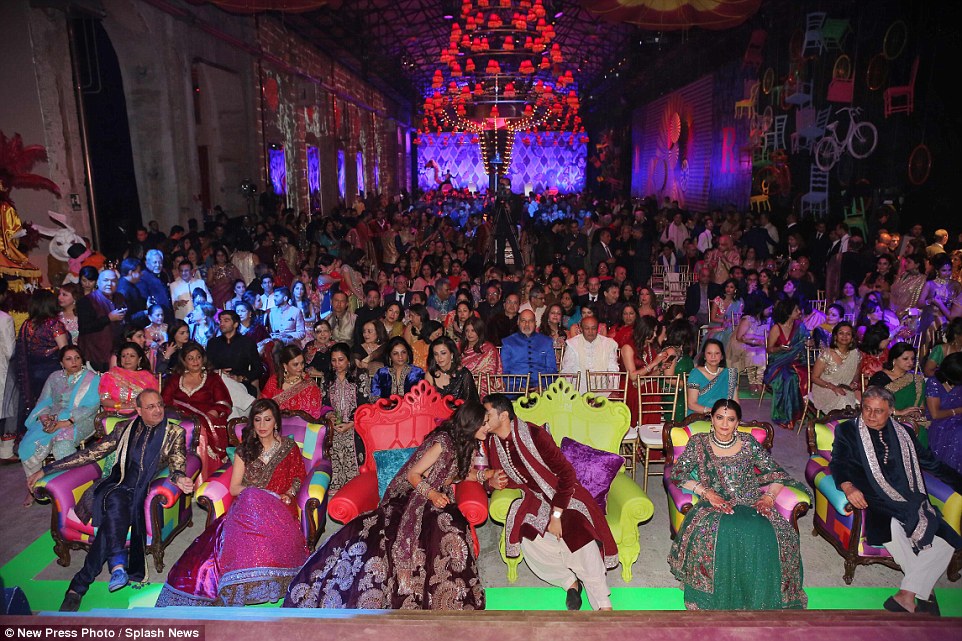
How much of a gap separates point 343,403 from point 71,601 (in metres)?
2.16

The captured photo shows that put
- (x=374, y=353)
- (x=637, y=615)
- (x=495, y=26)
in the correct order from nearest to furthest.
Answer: (x=637, y=615) → (x=374, y=353) → (x=495, y=26)

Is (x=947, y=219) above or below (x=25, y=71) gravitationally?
below

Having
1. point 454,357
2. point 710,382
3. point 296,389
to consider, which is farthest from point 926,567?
point 296,389

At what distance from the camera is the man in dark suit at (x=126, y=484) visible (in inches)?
158

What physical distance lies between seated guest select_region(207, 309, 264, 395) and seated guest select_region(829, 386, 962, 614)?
4645mm

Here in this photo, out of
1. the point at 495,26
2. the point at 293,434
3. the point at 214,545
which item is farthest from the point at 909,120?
the point at 214,545

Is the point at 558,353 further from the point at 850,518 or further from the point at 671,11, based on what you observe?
the point at 671,11

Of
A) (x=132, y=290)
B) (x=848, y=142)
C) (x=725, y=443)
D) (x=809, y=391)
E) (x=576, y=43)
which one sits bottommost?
(x=809, y=391)

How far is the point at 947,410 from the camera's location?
189 inches

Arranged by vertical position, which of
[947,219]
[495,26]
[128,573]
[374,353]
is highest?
[495,26]

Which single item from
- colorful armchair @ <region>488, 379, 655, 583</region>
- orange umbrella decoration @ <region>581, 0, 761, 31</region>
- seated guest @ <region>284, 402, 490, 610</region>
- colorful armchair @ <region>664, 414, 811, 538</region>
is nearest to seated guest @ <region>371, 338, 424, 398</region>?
colorful armchair @ <region>488, 379, 655, 583</region>

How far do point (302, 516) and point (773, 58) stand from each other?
513 inches

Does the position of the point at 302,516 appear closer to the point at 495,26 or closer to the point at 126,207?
the point at 126,207

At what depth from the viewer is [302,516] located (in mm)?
4133
